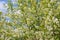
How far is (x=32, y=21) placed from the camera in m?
2.42

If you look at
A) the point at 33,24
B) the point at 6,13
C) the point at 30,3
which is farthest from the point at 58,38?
the point at 6,13

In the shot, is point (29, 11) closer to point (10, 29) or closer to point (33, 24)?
point (33, 24)

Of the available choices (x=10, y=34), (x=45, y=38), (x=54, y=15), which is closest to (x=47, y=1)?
(x=54, y=15)

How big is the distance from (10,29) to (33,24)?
0.29 metres

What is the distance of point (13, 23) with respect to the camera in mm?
2568

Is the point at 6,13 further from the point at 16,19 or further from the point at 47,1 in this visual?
the point at 47,1

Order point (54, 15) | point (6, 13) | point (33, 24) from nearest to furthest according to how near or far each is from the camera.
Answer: point (54, 15) → point (33, 24) → point (6, 13)

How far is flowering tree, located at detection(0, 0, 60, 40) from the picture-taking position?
229 cm

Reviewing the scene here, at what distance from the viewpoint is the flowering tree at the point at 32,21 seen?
2287 millimetres

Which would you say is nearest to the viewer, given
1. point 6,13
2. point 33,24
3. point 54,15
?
point 54,15

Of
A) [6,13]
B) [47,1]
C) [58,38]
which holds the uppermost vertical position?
[47,1]

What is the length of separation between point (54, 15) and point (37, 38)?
0.31m

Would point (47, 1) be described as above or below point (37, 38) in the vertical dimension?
above

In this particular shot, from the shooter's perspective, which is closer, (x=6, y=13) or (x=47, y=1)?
(x=47, y=1)
